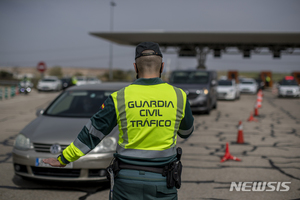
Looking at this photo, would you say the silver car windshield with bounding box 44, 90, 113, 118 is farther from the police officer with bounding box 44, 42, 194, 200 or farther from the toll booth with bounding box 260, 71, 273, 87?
the toll booth with bounding box 260, 71, 273, 87

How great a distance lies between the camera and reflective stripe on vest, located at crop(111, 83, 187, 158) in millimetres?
2352

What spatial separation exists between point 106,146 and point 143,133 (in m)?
2.65

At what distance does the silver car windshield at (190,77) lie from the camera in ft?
51.7

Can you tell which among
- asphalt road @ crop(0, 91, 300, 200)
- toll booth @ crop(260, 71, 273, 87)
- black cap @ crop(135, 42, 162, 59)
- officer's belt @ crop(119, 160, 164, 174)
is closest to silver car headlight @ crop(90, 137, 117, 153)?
asphalt road @ crop(0, 91, 300, 200)

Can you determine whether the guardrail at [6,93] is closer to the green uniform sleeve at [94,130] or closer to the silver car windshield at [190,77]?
the silver car windshield at [190,77]

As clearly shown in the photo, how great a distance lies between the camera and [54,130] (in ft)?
16.8

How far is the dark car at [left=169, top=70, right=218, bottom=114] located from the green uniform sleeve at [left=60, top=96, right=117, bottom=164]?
450 inches

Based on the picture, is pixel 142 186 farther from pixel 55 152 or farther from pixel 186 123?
pixel 55 152

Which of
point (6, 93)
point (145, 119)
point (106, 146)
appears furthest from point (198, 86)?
point (6, 93)

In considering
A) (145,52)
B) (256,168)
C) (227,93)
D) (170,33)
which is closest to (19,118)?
(256,168)

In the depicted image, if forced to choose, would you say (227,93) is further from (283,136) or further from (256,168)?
(256,168)

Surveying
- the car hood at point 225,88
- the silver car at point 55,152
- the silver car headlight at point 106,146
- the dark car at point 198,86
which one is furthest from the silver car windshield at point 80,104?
the car hood at point 225,88

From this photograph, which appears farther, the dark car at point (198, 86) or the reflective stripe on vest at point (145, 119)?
the dark car at point (198, 86)

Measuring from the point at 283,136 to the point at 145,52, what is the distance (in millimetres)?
8111
